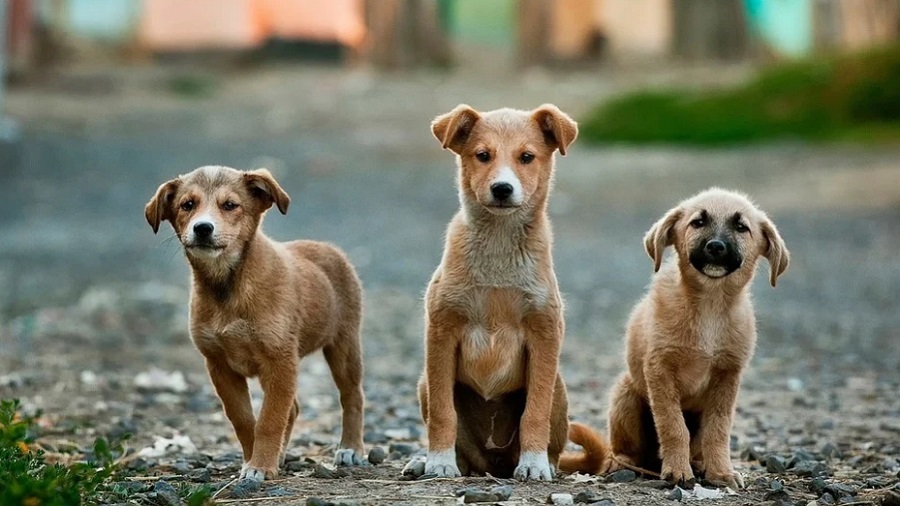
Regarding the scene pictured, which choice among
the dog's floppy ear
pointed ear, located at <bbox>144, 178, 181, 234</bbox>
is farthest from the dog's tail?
pointed ear, located at <bbox>144, 178, 181, 234</bbox>

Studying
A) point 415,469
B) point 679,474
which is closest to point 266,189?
→ point 415,469

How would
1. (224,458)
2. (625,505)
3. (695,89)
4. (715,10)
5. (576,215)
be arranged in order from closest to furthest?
(625,505) < (224,458) < (576,215) < (695,89) < (715,10)

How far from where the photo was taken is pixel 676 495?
230 inches

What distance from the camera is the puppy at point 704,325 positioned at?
6090mm

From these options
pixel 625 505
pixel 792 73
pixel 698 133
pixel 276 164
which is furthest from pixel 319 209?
pixel 625 505

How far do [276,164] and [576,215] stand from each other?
18.2 ft

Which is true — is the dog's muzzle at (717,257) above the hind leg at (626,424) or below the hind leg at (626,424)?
above

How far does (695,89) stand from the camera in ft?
81.7

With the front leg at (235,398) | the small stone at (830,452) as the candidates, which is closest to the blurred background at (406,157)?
the front leg at (235,398)

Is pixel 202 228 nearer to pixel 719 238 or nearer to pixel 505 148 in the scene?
pixel 505 148

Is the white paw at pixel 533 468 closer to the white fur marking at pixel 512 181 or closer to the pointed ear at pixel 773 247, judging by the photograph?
the white fur marking at pixel 512 181

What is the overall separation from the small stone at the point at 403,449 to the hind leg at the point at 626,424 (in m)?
1.16

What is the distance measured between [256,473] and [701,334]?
6.36 ft

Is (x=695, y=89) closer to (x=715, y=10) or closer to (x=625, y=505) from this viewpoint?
(x=715, y=10)
